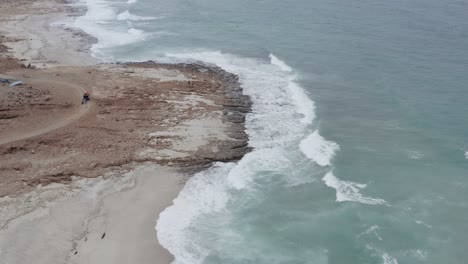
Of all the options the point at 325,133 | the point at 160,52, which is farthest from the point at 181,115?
the point at 160,52

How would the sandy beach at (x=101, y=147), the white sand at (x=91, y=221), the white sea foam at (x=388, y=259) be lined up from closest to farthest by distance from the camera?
1. the white sand at (x=91, y=221)
2. the white sea foam at (x=388, y=259)
3. the sandy beach at (x=101, y=147)

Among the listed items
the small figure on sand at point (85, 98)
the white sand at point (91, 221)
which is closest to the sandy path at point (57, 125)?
the small figure on sand at point (85, 98)

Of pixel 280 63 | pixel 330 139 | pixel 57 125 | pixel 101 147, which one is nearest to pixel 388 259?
pixel 330 139

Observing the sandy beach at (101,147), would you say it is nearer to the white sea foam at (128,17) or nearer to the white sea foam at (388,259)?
the white sea foam at (388,259)

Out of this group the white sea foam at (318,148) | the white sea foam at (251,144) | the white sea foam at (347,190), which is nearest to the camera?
the white sea foam at (251,144)

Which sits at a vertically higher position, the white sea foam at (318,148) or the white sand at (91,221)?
the white sea foam at (318,148)

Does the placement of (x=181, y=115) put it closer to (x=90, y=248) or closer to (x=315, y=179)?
(x=315, y=179)
